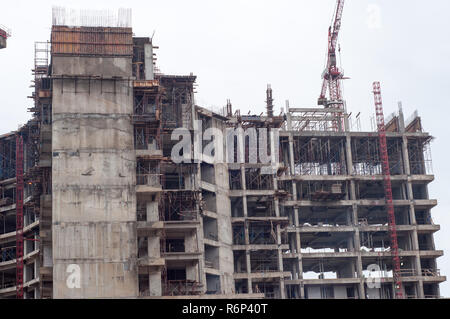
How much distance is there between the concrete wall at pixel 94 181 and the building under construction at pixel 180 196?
0.15 metres

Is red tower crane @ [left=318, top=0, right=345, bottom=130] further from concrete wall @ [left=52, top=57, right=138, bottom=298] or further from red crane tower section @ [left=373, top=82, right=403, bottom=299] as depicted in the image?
concrete wall @ [left=52, top=57, right=138, bottom=298]

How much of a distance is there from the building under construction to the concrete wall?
150 mm

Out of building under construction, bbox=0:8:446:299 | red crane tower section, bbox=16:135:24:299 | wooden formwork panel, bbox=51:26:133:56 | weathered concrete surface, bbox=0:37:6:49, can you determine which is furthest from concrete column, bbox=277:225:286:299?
weathered concrete surface, bbox=0:37:6:49

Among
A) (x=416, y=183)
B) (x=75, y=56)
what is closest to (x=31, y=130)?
(x=75, y=56)

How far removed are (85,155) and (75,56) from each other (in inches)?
485

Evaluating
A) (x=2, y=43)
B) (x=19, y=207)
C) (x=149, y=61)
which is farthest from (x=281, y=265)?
(x=2, y=43)

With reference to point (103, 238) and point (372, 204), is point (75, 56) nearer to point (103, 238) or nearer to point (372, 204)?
point (103, 238)

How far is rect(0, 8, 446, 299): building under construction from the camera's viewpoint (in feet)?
287

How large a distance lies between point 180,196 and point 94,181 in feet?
42.3

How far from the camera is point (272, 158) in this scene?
115 metres

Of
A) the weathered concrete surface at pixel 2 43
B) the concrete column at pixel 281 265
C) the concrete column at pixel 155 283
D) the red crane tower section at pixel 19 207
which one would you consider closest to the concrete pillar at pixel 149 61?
the concrete column at pixel 155 283

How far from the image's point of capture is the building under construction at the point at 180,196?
8750 cm

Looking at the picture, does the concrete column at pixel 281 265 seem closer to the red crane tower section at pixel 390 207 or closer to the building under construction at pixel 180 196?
the building under construction at pixel 180 196

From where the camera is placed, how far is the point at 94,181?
8788 cm
